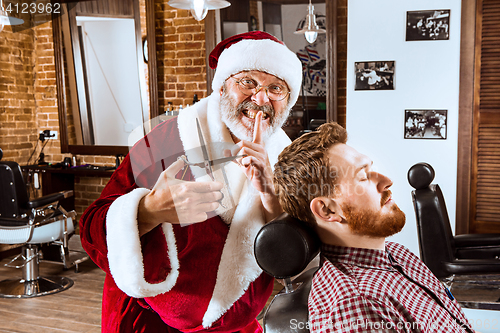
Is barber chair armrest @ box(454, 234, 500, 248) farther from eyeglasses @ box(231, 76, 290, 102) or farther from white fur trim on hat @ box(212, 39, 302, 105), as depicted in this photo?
eyeglasses @ box(231, 76, 290, 102)

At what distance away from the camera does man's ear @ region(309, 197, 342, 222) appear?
1.16m

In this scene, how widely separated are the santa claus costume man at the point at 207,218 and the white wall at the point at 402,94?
2.39m

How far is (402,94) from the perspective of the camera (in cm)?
348

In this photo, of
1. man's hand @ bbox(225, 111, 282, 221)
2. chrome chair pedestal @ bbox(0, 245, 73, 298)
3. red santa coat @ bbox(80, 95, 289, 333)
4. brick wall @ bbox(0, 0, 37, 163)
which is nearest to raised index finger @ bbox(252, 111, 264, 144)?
man's hand @ bbox(225, 111, 282, 221)

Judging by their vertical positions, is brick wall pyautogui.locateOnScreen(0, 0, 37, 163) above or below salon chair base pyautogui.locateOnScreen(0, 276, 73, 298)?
above

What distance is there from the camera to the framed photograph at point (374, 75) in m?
3.49

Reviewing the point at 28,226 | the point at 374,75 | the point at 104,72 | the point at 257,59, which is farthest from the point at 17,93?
the point at 257,59

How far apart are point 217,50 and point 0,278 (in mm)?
3881

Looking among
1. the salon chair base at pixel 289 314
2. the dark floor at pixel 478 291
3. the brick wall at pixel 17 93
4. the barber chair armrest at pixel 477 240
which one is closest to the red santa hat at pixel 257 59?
the salon chair base at pixel 289 314

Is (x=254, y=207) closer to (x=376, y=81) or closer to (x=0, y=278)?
(x=376, y=81)

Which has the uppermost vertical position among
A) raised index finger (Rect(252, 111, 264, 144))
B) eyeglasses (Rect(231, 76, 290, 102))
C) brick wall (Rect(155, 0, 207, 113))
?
brick wall (Rect(155, 0, 207, 113))

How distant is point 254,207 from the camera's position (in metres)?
1.17

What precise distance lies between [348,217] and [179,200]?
0.49m

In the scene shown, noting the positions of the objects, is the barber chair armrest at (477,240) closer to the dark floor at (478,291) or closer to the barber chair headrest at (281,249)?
the dark floor at (478,291)
